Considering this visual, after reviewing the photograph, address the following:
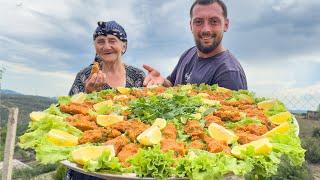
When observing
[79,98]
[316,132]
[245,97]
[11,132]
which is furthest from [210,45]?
[316,132]

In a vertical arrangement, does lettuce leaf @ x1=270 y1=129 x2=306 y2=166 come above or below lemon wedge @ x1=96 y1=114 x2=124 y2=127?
below

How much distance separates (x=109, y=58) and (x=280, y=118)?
7.69ft

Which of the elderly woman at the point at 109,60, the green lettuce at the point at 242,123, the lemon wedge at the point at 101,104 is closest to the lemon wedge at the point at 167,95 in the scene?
the lemon wedge at the point at 101,104

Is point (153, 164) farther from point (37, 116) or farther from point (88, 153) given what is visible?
point (37, 116)

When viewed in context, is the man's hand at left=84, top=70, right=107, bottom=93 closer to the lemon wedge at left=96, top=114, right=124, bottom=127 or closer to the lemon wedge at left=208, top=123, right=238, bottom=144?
the lemon wedge at left=96, top=114, right=124, bottom=127

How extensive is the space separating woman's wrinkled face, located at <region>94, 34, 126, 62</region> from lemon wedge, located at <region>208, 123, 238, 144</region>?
7.83ft

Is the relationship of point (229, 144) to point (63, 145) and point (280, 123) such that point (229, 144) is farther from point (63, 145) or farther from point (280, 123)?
point (63, 145)

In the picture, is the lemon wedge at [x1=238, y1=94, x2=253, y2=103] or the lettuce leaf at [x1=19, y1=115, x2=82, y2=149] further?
the lemon wedge at [x1=238, y1=94, x2=253, y2=103]

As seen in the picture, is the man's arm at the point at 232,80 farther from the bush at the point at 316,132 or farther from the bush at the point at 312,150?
the bush at the point at 316,132

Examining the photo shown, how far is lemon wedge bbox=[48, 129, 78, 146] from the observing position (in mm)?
3398

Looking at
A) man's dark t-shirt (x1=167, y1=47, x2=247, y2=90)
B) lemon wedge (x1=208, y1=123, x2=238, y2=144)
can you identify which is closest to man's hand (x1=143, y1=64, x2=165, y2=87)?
man's dark t-shirt (x1=167, y1=47, x2=247, y2=90)

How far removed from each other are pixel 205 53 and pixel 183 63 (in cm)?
51

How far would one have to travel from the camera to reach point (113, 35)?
223 inches

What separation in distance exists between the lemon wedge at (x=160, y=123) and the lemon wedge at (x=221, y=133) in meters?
0.32
